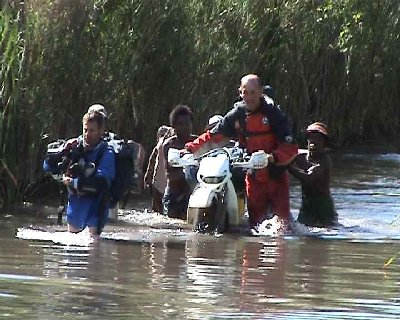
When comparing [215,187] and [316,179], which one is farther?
[316,179]

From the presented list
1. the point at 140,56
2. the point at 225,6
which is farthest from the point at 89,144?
the point at 225,6

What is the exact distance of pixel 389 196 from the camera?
17.2 meters

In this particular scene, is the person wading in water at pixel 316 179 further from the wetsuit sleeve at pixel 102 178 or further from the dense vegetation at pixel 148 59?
the dense vegetation at pixel 148 59

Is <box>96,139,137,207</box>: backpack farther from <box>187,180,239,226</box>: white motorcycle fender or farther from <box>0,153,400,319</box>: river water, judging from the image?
<box>187,180,239,226</box>: white motorcycle fender

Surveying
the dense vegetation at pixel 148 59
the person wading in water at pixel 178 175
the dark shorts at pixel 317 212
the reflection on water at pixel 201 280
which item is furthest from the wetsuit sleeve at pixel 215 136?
the dense vegetation at pixel 148 59

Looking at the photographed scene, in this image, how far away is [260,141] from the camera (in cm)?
→ 1259

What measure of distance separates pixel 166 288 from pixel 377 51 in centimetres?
1682

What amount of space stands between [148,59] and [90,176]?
5758 millimetres

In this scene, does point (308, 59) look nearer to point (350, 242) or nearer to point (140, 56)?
point (140, 56)

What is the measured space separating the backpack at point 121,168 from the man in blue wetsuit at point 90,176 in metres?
0.07

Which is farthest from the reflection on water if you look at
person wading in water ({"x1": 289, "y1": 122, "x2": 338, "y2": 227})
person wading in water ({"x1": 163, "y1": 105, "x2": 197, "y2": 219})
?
person wading in water ({"x1": 163, "y1": 105, "x2": 197, "y2": 219})

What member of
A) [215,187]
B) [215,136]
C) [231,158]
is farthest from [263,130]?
[215,187]

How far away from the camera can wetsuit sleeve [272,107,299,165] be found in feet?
40.5

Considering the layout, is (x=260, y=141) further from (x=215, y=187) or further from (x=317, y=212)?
(x=317, y=212)
